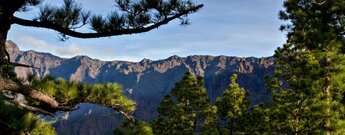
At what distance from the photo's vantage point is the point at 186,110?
1334 inches

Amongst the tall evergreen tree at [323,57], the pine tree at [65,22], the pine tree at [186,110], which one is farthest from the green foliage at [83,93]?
the pine tree at [186,110]

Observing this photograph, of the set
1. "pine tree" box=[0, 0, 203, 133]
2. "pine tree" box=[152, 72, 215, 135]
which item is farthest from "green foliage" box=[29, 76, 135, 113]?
"pine tree" box=[152, 72, 215, 135]

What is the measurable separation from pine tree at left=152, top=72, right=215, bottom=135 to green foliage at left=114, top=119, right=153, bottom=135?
2569 cm

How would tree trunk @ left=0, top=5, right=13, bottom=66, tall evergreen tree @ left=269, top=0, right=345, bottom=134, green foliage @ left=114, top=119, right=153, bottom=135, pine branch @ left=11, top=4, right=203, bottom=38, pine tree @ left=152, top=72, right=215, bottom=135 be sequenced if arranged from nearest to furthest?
tree trunk @ left=0, top=5, right=13, bottom=66, pine branch @ left=11, top=4, right=203, bottom=38, green foliage @ left=114, top=119, right=153, bottom=135, tall evergreen tree @ left=269, top=0, right=345, bottom=134, pine tree @ left=152, top=72, right=215, bottom=135

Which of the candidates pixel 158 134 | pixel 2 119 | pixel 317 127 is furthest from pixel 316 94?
pixel 158 134

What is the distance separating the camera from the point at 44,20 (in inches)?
212

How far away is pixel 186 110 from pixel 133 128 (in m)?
28.1

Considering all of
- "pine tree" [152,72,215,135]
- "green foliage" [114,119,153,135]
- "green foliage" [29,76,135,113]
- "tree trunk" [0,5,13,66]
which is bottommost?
"pine tree" [152,72,215,135]

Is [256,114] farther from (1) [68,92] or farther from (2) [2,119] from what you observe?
(2) [2,119]

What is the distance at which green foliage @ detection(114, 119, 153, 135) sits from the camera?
5.70 m

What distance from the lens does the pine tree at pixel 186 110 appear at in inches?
1258

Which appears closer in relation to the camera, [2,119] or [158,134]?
[2,119]

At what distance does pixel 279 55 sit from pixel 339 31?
30.5 feet

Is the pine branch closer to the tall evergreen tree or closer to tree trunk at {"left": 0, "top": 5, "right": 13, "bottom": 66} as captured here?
tree trunk at {"left": 0, "top": 5, "right": 13, "bottom": 66}
